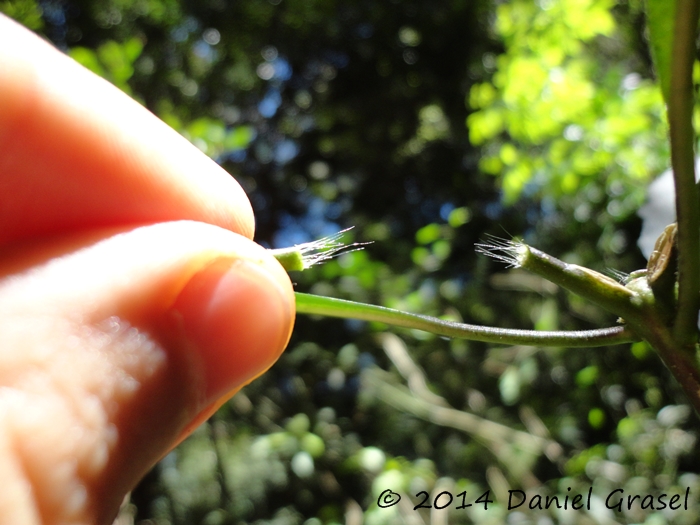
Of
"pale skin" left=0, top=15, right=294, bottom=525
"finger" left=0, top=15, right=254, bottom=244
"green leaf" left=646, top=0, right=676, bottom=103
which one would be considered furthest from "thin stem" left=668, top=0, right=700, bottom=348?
"finger" left=0, top=15, right=254, bottom=244

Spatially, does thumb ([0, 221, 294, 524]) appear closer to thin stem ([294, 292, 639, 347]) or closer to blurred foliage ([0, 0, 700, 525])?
thin stem ([294, 292, 639, 347])

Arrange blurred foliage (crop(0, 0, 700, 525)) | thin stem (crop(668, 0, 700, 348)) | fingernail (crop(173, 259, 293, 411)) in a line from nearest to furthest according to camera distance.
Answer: thin stem (crop(668, 0, 700, 348)) < fingernail (crop(173, 259, 293, 411)) < blurred foliage (crop(0, 0, 700, 525))

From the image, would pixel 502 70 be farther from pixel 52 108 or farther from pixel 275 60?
pixel 52 108

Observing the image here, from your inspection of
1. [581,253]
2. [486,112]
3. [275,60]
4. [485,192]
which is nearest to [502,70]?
[486,112]

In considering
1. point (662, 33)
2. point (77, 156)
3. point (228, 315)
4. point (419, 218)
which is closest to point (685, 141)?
point (662, 33)

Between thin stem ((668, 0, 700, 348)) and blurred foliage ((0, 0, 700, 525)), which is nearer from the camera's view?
thin stem ((668, 0, 700, 348))

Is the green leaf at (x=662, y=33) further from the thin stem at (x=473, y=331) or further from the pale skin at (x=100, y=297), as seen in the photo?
the pale skin at (x=100, y=297)

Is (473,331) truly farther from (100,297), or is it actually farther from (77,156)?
(77,156)
